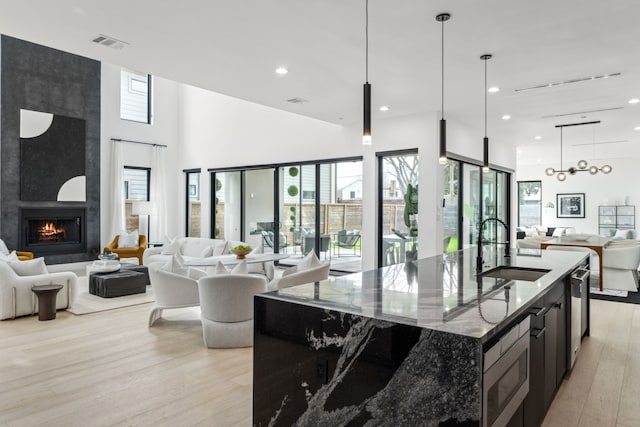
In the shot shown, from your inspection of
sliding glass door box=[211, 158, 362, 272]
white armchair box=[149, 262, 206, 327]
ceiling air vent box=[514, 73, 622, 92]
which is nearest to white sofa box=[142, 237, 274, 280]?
sliding glass door box=[211, 158, 362, 272]

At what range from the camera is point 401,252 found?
7.53 metres

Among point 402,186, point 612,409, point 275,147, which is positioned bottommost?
point 612,409

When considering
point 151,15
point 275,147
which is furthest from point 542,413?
point 275,147

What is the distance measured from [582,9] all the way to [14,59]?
30.6ft

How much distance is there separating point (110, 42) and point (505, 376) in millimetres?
4265

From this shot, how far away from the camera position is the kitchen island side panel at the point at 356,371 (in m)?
1.60

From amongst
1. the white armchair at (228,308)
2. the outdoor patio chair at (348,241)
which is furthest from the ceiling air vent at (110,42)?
the outdoor patio chair at (348,241)

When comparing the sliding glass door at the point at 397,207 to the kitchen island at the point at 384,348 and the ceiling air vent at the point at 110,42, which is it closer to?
the ceiling air vent at the point at 110,42

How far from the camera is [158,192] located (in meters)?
10.3

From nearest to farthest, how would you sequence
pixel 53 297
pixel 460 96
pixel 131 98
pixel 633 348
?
pixel 633 348 → pixel 53 297 → pixel 460 96 → pixel 131 98

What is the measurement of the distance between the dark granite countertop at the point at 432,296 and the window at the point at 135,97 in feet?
29.2

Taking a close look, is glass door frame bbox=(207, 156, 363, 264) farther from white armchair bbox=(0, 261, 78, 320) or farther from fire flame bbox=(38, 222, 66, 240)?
Answer: white armchair bbox=(0, 261, 78, 320)

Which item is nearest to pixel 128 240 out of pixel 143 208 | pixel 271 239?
pixel 143 208

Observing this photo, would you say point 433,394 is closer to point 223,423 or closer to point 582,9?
point 223,423
